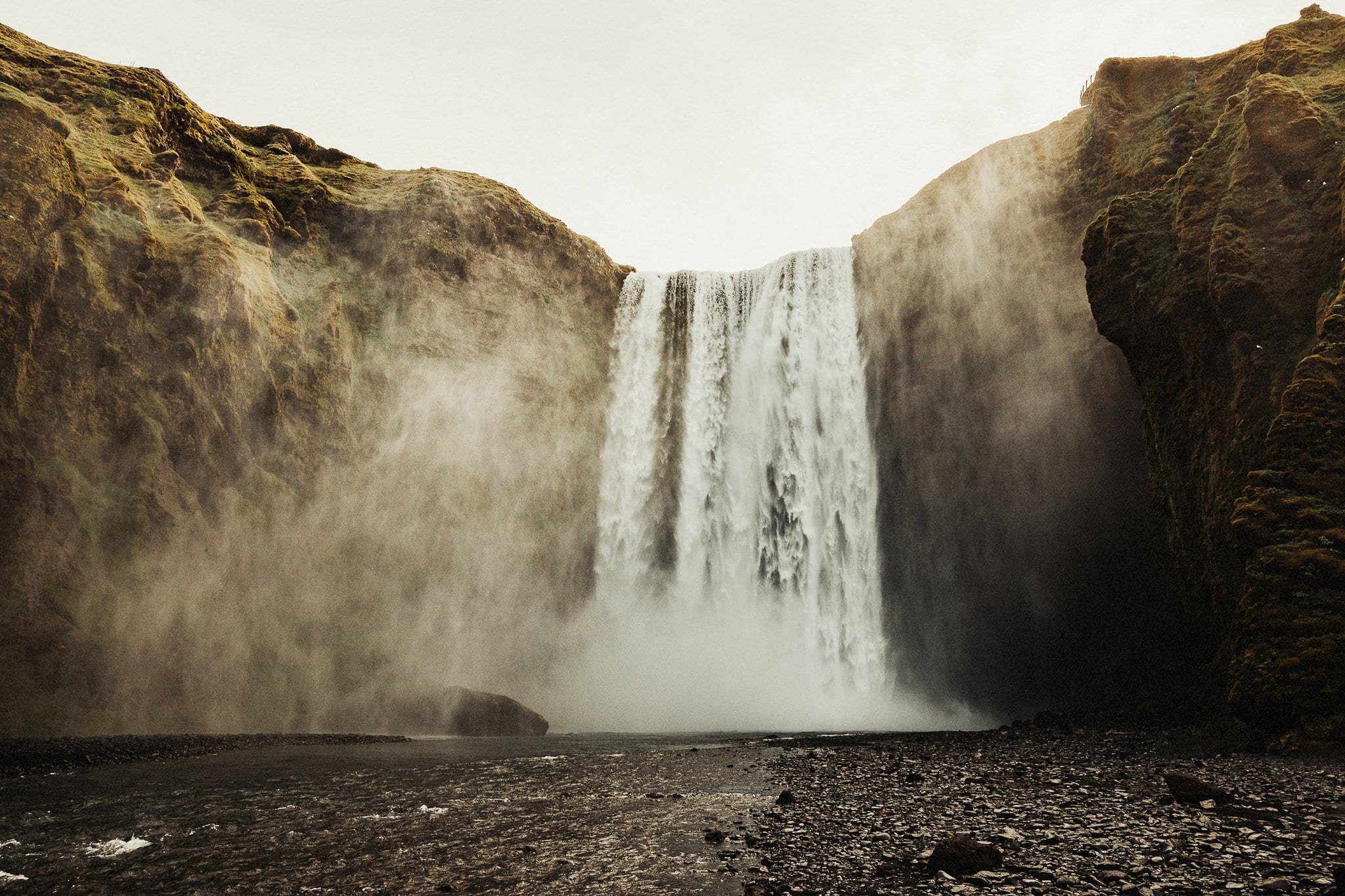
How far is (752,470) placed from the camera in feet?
102

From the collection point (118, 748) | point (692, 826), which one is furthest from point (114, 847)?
point (118, 748)

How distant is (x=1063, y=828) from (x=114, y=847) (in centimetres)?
881

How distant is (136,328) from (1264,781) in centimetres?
2561

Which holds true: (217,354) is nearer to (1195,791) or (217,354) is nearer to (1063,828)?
(1063,828)

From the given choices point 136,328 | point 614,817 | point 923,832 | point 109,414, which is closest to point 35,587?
point 109,414

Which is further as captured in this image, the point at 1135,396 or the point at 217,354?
the point at 217,354

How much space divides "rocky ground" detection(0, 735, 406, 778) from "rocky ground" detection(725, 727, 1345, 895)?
12204mm

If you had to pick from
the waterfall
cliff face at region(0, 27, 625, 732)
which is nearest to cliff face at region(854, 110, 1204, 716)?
the waterfall

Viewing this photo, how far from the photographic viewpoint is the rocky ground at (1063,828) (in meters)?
4.73

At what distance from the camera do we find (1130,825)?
238 inches

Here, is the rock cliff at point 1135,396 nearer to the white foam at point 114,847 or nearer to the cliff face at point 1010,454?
the cliff face at point 1010,454

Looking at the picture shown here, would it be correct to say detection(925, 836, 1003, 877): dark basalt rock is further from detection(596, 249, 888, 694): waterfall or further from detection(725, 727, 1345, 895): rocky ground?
detection(596, 249, 888, 694): waterfall

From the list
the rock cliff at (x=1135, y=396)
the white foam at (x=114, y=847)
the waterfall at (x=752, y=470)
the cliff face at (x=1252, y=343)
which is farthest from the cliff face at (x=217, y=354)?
the cliff face at (x=1252, y=343)

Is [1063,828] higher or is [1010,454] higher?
[1010,454]
